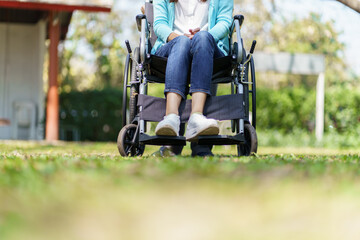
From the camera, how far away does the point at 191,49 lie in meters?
3.50

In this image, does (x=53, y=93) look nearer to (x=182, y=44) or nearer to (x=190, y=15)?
(x=190, y=15)

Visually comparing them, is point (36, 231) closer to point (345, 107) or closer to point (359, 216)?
point (359, 216)

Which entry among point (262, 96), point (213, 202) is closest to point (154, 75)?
point (213, 202)

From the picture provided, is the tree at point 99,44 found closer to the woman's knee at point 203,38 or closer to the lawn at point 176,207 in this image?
the woman's knee at point 203,38

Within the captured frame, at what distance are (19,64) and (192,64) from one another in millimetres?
8156

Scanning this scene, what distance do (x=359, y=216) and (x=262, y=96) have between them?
10120mm

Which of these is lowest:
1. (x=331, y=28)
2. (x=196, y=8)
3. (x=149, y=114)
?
(x=149, y=114)

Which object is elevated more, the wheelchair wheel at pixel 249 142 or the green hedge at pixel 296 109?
the green hedge at pixel 296 109

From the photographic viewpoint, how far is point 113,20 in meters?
19.8

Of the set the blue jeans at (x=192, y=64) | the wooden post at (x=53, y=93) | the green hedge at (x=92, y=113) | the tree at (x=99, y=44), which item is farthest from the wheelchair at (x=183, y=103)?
the tree at (x=99, y=44)

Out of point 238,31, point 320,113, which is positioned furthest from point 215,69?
point 320,113

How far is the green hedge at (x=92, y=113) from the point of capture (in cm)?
1048

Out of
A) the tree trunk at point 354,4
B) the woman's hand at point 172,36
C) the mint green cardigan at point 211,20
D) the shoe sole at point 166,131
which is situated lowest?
the shoe sole at point 166,131

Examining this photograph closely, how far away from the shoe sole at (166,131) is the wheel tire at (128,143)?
46 cm
